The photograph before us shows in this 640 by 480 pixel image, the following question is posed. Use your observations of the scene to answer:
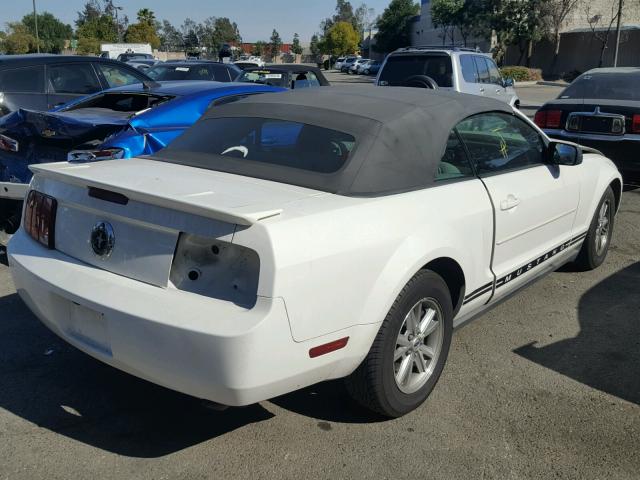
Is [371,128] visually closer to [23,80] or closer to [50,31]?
[23,80]

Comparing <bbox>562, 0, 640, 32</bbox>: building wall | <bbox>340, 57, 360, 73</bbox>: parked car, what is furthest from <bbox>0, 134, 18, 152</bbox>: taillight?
<bbox>340, 57, 360, 73</bbox>: parked car

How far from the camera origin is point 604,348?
4164 millimetres

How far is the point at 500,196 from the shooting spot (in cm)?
384

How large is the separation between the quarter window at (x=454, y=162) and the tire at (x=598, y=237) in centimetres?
196

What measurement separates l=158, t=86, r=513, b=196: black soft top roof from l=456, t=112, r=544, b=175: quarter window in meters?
0.09

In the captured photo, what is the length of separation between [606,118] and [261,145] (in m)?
5.45

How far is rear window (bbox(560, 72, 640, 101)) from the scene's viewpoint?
8281 mm

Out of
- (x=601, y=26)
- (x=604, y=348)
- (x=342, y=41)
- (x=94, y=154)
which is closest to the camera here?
(x=604, y=348)

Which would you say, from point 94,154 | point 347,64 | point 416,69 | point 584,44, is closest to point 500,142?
point 94,154

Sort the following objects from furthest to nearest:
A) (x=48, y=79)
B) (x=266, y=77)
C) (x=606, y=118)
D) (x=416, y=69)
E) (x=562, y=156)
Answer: (x=266, y=77), (x=416, y=69), (x=48, y=79), (x=606, y=118), (x=562, y=156)

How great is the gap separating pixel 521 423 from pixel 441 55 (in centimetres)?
→ 933

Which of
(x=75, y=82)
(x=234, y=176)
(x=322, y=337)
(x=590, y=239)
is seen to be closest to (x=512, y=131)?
(x=590, y=239)

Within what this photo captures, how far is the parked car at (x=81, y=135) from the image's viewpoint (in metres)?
5.40

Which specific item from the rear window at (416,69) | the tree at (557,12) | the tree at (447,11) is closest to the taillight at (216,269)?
the rear window at (416,69)
